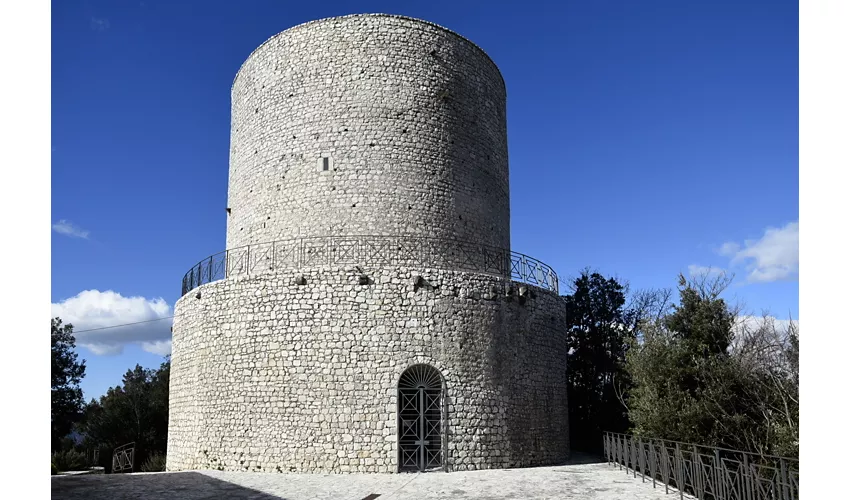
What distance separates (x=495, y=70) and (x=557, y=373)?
345 inches

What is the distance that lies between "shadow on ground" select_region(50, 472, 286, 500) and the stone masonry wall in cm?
141

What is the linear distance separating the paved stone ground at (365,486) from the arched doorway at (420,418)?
0.54 metres

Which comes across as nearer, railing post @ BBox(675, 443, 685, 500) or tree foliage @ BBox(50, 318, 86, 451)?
railing post @ BBox(675, 443, 685, 500)

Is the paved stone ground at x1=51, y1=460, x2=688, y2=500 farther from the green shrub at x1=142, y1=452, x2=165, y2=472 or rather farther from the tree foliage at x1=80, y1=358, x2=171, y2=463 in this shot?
the tree foliage at x1=80, y1=358, x2=171, y2=463

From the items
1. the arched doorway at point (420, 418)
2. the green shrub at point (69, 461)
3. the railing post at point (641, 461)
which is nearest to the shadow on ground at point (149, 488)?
the arched doorway at point (420, 418)

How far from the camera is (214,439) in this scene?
1345cm

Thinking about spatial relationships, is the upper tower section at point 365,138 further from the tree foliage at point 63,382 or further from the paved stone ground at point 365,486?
the tree foliage at point 63,382

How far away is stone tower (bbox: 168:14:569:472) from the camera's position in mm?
12984

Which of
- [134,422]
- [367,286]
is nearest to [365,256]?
[367,286]

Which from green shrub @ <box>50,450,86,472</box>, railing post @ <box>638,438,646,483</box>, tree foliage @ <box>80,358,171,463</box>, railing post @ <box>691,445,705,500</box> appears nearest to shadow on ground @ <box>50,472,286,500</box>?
green shrub @ <box>50,450,86,472</box>

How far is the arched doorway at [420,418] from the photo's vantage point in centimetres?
1299

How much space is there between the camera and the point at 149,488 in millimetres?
10859
